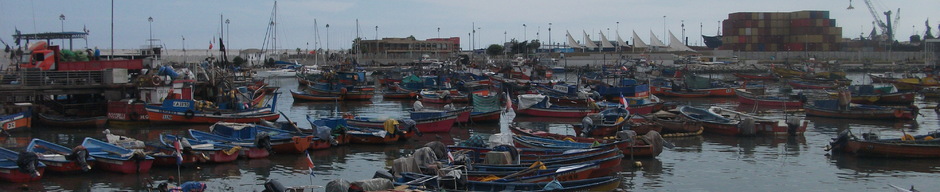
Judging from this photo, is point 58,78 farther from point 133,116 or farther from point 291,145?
point 291,145

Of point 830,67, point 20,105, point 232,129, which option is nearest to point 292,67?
point 830,67

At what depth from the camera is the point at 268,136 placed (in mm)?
27656

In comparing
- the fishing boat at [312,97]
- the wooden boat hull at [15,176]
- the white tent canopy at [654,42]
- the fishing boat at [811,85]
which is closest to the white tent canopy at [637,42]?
the white tent canopy at [654,42]

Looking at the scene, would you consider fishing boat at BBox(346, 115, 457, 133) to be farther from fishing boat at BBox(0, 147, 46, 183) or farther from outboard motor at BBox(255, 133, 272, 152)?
fishing boat at BBox(0, 147, 46, 183)

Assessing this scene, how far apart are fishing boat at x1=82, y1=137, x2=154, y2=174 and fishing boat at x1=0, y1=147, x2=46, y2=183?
1799 mm

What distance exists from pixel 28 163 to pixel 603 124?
759 inches

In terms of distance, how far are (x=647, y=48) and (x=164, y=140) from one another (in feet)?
350

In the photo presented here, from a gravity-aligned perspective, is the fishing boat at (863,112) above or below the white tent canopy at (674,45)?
below

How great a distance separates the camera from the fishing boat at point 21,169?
885 inches

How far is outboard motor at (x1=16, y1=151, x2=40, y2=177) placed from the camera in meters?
22.4

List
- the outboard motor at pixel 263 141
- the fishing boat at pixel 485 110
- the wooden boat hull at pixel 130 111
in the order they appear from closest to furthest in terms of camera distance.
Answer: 1. the outboard motor at pixel 263 141
2. the wooden boat hull at pixel 130 111
3. the fishing boat at pixel 485 110

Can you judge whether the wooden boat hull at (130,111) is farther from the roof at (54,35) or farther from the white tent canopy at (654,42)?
the white tent canopy at (654,42)

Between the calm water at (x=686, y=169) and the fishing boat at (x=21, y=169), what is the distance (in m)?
0.28

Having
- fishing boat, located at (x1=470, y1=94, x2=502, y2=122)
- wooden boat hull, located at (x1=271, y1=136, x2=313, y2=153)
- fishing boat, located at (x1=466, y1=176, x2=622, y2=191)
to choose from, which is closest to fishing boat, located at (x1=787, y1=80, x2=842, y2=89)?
fishing boat, located at (x1=470, y1=94, x2=502, y2=122)
